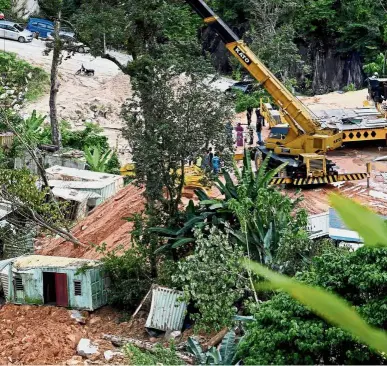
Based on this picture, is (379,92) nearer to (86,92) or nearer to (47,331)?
(86,92)

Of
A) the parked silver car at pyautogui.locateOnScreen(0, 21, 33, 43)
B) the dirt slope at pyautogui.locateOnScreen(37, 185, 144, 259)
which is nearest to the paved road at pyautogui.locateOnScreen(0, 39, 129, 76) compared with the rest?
the parked silver car at pyautogui.locateOnScreen(0, 21, 33, 43)

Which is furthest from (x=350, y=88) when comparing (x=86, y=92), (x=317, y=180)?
(x=317, y=180)

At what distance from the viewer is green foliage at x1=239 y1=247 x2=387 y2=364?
7.32m

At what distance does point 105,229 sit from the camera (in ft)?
58.1

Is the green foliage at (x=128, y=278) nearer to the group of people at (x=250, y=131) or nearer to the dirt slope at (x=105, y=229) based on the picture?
the dirt slope at (x=105, y=229)

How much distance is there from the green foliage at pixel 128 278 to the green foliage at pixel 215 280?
8.56ft

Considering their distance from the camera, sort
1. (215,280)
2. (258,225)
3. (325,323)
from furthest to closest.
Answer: (258,225) < (215,280) < (325,323)

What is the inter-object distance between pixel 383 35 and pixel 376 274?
31.3 meters

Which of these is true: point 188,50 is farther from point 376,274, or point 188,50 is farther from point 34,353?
point 376,274

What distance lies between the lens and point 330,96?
33.8m

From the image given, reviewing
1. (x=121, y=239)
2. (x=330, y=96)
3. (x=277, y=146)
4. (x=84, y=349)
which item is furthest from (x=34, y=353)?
(x=330, y=96)

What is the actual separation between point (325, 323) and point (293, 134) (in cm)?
1246

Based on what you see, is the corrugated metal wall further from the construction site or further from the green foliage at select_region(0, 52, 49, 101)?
the green foliage at select_region(0, 52, 49, 101)

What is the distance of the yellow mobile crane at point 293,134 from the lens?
62.7 feet
